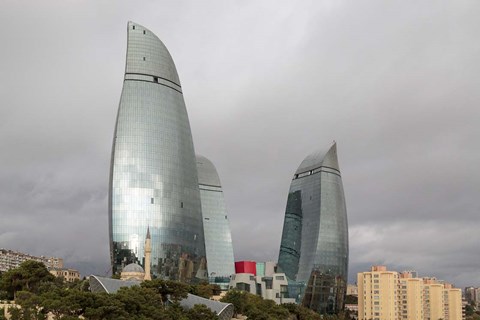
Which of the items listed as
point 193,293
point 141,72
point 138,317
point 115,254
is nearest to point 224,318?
point 193,293


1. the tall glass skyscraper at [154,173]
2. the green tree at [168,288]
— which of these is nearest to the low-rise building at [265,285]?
the tall glass skyscraper at [154,173]

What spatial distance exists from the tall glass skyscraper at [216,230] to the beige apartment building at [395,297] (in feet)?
94.5

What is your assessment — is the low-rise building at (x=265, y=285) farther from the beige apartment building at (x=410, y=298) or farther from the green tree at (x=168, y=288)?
the green tree at (x=168, y=288)

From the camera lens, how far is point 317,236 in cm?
14650

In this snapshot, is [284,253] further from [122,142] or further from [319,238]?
[122,142]

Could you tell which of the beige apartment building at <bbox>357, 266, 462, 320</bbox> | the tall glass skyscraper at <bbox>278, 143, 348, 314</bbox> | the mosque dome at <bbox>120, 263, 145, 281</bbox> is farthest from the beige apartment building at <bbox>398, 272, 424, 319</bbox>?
the mosque dome at <bbox>120, 263, 145, 281</bbox>

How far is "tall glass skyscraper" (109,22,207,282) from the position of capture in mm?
112938

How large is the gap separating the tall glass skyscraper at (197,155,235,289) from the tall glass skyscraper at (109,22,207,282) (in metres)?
24.6

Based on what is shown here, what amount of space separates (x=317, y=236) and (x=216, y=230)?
22.1 metres

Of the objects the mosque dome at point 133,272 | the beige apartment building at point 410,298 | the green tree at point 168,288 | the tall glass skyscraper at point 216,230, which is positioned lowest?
the beige apartment building at point 410,298

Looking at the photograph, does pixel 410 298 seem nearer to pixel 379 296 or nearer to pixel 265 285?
pixel 379 296

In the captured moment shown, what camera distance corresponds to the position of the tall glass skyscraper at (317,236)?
144875mm

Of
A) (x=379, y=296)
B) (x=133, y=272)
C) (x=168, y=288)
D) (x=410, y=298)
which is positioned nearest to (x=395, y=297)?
(x=379, y=296)

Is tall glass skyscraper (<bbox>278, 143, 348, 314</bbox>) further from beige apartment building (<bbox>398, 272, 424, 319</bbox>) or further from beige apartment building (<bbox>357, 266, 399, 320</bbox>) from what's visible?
beige apartment building (<bbox>398, 272, 424, 319</bbox>)
